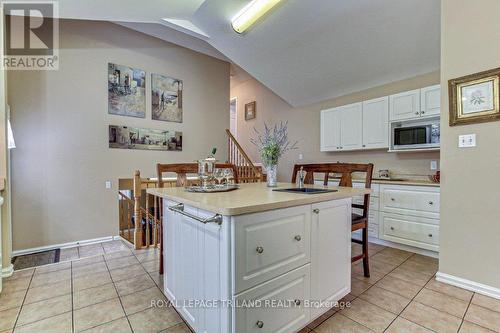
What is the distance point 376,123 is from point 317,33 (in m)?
1.53

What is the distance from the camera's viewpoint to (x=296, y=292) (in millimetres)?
1348

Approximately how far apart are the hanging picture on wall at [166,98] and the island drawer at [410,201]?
386 centimetres

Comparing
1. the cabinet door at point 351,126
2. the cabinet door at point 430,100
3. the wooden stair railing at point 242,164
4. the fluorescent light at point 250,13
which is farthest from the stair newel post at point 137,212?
the cabinet door at point 430,100

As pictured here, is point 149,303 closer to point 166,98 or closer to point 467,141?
point 467,141

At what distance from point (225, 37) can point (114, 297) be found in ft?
12.0

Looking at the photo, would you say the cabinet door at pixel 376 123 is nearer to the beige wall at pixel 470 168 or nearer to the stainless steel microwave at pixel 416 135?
the stainless steel microwave at pixel 416 135

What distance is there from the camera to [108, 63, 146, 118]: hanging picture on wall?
3.94m

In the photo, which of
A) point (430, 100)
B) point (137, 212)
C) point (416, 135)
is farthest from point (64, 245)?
point (430, 100)

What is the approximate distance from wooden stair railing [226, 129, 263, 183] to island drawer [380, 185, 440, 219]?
6.76 ft

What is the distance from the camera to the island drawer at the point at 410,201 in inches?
105

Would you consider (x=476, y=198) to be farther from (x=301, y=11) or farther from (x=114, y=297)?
(x=114, y=297)

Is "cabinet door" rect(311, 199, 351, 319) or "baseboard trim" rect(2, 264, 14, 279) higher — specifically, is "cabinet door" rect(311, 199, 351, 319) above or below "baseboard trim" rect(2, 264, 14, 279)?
above

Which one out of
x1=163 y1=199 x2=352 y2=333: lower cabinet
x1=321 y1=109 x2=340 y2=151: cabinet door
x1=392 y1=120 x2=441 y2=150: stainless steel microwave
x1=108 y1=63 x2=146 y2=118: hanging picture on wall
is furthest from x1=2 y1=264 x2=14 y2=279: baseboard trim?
x1=392 y1=120 x2=441 y2=150: stainless steel microwave

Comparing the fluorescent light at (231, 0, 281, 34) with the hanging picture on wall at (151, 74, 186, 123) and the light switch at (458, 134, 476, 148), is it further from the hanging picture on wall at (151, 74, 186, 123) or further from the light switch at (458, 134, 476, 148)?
the light switch at (458, 134, 476, 148)
